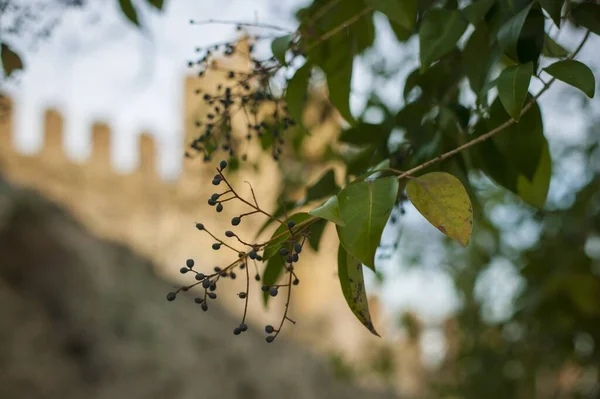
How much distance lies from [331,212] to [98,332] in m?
4.27

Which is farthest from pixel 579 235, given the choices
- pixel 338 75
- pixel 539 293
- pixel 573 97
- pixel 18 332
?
pixel 18 332

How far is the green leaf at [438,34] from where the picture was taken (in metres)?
0.84

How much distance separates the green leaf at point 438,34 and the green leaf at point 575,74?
126 mm

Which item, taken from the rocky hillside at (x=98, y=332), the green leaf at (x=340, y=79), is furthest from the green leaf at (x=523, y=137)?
the rocky hillside at (x=98, y=332)

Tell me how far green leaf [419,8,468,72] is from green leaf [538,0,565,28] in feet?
0.30

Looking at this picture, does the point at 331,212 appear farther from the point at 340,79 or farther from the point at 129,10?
the point at 129,10

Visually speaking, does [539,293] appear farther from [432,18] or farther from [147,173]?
[147,173]

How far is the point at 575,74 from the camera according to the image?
2.40 ft

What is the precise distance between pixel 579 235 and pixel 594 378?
35.4 inches

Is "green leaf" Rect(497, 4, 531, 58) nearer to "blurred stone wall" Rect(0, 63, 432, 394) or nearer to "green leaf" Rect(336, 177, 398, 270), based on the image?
"green leaf" Rect(336, 177, 398, 270)

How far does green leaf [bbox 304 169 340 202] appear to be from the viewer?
1006 mm

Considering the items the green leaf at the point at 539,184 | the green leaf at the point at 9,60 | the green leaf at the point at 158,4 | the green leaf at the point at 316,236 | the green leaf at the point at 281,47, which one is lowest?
the green leaf at the point at 539,184

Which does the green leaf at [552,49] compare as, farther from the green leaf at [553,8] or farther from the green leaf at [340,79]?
the green leaf at [340,79]

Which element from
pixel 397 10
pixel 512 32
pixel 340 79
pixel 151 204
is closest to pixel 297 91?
pixel 340 79
